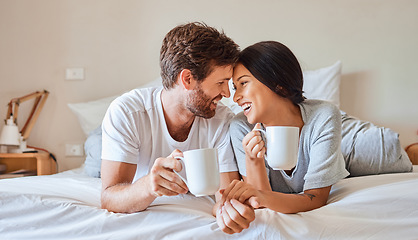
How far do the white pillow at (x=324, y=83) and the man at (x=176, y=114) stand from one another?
981mm

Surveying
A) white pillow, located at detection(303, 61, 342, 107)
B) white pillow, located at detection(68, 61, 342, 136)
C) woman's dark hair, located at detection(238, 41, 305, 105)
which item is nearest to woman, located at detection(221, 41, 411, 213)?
woman's dark hair, located at detection(238, 41, 305, 105)

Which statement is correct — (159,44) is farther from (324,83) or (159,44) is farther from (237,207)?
(237,207)

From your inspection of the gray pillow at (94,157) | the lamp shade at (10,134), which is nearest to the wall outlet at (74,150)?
the lamp shade at (10,134)

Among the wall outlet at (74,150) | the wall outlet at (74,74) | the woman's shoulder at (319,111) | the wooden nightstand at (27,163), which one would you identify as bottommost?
the wooden nightstand at (27,163)

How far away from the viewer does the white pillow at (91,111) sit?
2.39 m

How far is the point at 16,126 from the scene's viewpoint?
2.41m

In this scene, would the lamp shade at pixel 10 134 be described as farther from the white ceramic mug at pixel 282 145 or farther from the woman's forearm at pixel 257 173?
the white ceramic mug at pixel 282 145

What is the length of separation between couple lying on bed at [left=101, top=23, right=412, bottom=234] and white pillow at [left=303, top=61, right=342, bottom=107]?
0.92m

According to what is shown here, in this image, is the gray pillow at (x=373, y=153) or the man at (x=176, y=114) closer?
the man at (x=176, y=114)

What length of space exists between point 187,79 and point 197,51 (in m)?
0.10

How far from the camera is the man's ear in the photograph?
1284 millimetres

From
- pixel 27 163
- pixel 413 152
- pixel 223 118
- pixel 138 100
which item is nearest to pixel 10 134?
pixel 27 163

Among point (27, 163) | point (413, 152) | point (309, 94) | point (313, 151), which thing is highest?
point (309, 94)

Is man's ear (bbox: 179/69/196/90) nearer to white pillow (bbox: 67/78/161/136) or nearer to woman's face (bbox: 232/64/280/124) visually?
woman's face (bbox: 232/64/280/124)
